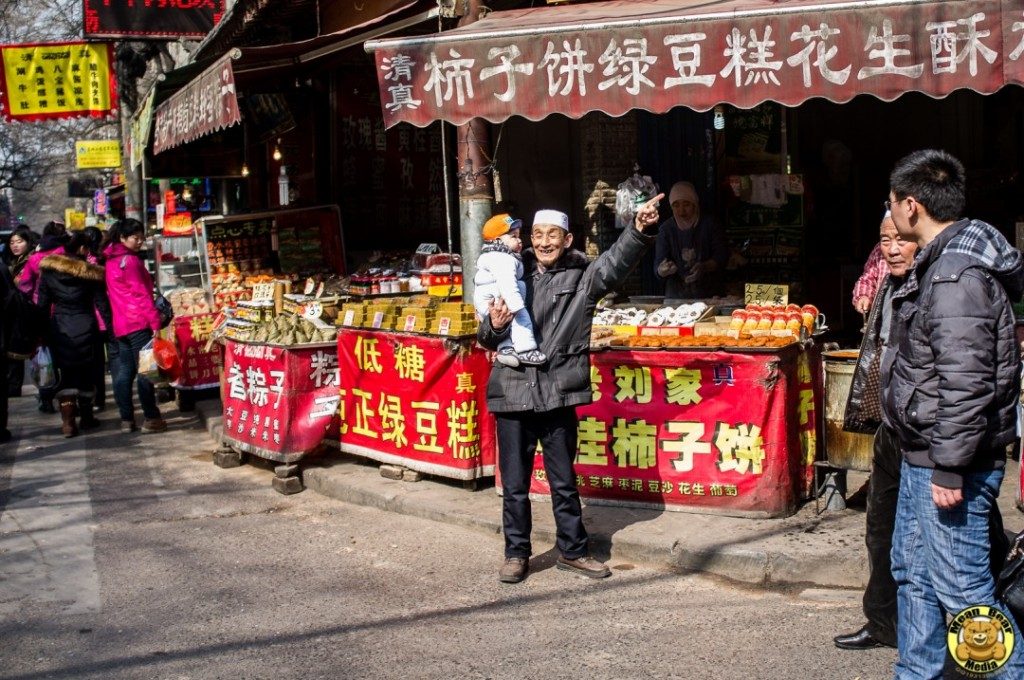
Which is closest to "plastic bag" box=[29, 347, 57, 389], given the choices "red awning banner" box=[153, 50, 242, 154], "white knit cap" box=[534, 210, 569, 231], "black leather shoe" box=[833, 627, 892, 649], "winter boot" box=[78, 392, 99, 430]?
"winter boot" box=[78, 392, 99, 430]

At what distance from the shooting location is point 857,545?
238 inches

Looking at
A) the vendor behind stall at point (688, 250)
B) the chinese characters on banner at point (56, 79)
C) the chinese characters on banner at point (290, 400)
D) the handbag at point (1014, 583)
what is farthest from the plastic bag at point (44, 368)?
the handbag at point (1014, 583)

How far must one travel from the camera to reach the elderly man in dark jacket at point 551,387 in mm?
5887

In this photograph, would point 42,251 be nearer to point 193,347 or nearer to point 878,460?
point 193,347

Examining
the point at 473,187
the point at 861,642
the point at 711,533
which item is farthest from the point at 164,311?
the point at 861,642

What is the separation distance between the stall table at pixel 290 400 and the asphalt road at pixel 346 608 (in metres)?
0.62

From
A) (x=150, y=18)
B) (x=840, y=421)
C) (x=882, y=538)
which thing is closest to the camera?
(x=882, y=538)

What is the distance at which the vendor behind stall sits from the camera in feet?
32.2

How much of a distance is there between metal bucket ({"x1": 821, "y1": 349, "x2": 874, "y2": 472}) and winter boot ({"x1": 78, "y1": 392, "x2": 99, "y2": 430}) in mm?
7727

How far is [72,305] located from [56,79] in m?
9.08

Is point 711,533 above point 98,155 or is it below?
below

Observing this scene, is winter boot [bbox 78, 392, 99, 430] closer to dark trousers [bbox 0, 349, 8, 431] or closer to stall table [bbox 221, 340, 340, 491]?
dark trousers [bbox 0, 349, 8, 431]

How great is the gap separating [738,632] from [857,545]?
121 centimetres

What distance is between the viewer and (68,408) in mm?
11297
